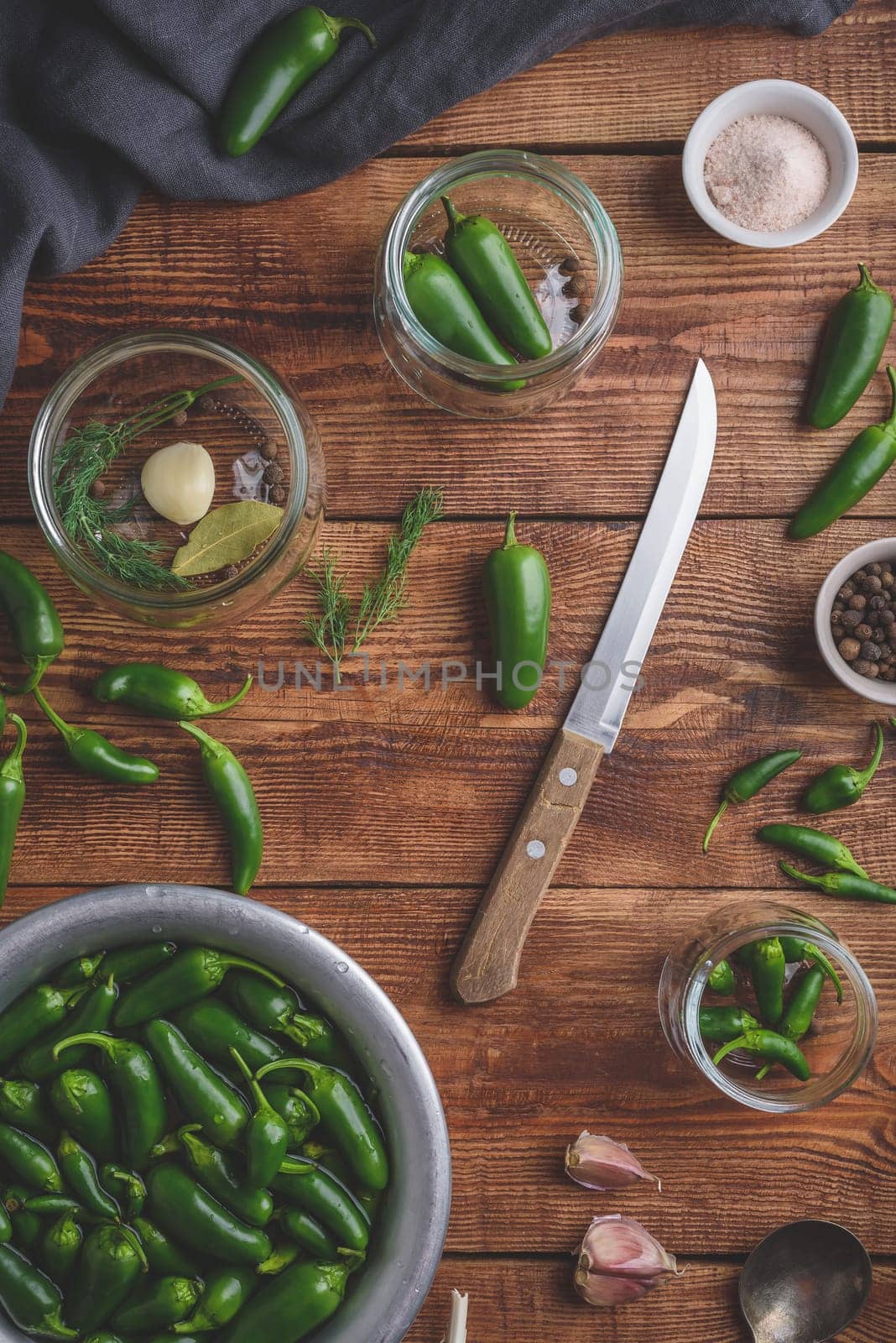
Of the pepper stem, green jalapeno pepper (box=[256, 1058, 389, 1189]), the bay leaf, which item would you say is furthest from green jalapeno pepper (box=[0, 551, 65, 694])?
the pepper stem

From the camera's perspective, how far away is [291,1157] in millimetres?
1131

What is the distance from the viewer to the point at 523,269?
1.28 meters

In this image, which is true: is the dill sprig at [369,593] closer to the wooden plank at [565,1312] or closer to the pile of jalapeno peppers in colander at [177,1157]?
the pile of jalapeno peppers in colander at [177,1157]

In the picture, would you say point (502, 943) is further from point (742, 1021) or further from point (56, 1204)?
point (56, 1204)

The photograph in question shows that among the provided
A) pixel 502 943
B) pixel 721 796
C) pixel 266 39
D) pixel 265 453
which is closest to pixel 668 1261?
pixel 502 943

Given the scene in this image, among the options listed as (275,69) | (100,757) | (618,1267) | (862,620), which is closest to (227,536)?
Answer: (100,757)

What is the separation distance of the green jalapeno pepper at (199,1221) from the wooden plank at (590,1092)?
→ 26 centimetres

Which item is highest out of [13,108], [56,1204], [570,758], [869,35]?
[869,35]

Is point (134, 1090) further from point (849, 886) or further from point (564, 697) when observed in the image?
point (849, 886)

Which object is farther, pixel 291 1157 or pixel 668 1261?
pixel 668 1261

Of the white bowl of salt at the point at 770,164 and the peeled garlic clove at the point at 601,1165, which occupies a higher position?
the white bowl of salt at the point at 770,164

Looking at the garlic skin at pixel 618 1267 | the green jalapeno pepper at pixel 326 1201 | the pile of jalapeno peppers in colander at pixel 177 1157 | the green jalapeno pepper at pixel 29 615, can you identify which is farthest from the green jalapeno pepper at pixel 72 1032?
the garlic skin at pixel 618 1267

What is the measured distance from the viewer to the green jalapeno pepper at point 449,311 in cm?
119

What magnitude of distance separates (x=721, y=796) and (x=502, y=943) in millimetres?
314
